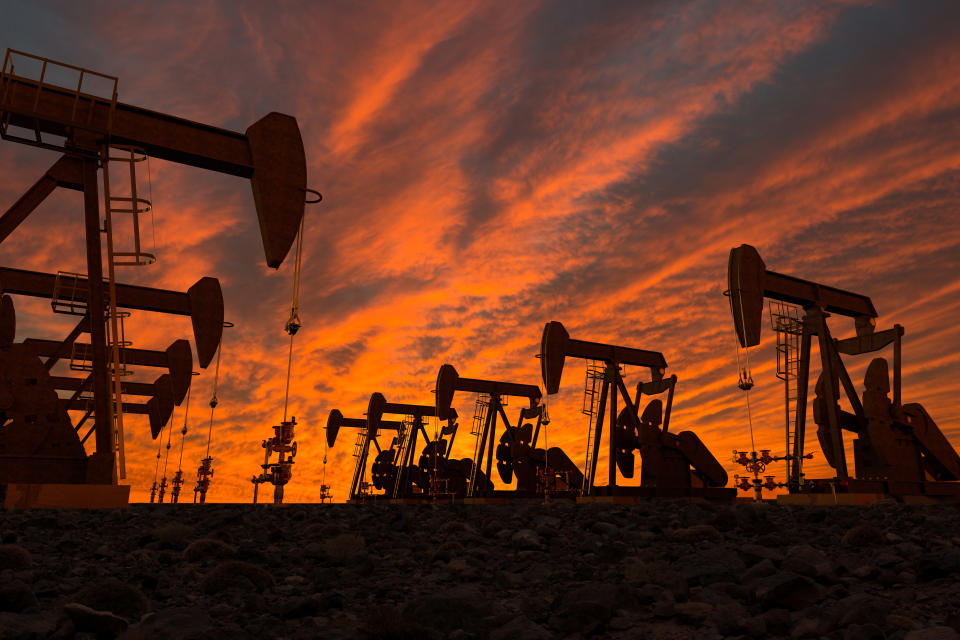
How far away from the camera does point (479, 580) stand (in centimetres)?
468

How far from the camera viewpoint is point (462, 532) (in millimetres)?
6316

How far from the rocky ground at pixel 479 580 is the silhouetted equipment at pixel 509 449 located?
20.3m

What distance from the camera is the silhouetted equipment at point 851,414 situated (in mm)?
14469

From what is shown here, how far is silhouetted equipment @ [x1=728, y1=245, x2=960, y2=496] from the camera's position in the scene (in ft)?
47.5

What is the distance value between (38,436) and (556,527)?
423 inches

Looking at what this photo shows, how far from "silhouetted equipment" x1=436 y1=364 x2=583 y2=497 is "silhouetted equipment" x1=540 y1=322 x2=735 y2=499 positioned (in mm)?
5123

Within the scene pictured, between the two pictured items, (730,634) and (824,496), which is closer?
(730,634)

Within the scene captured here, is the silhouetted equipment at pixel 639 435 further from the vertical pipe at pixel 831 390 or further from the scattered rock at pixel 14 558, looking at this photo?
the scattered rock at pixel 14 558

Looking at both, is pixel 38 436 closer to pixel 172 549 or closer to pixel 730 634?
pixel 172 549

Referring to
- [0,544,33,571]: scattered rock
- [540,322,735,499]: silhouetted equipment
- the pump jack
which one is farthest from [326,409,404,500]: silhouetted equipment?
[0,544,33,571]: scattered rock

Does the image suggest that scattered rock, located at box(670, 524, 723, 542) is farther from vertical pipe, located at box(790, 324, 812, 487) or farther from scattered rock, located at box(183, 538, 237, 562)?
vertical pipe, located at box(790, 324, 812, 487)

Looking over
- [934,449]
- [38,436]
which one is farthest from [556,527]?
[934,449]

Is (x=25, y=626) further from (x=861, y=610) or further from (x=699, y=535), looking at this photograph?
(x=699, y=535)

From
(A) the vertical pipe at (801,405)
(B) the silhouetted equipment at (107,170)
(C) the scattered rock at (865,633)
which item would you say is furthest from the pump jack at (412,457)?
(C) the scattered rock at (865,633)
